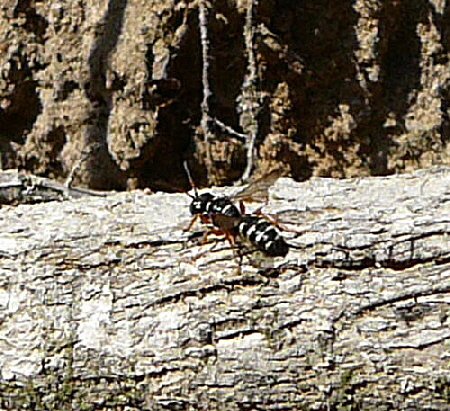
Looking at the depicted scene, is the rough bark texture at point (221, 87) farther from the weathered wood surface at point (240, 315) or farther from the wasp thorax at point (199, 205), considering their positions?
the weathered wood surface at point (240, 315)

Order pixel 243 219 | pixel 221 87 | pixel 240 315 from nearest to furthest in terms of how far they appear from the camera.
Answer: pixel 240 315 → pixel 243 219 → pixel 221 87

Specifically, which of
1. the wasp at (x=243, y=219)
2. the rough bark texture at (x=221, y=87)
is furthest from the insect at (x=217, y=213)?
the rough bark texture at (x=221, y=87)

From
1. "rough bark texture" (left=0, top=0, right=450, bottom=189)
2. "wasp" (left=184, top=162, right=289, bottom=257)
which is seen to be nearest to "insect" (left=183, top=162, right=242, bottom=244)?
"wasp" (left=184, top=162, right=289, bottom=257)

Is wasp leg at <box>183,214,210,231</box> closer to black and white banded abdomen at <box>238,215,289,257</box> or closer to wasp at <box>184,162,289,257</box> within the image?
wasp at <box>184,162,289,257</box>

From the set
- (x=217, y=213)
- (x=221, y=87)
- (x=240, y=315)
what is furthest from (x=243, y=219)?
(x=221, y=87)

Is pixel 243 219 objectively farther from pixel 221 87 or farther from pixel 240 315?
pixel 221 87

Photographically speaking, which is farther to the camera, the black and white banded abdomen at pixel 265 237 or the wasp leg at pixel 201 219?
the wasp leg at pixel 201 219

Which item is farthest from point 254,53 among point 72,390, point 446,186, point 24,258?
point 72,390
